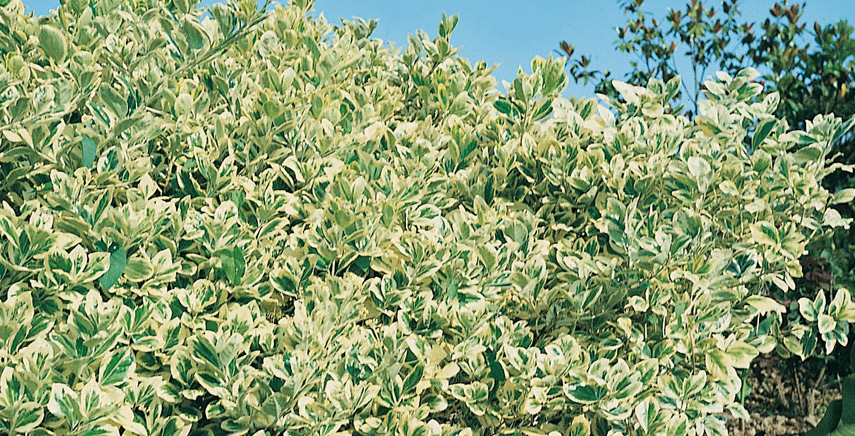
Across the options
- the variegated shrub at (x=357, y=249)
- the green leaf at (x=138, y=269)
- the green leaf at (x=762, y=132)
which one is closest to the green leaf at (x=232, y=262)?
the variegated shrub at (x=357, y=249)

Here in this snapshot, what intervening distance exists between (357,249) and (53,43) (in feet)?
3.78

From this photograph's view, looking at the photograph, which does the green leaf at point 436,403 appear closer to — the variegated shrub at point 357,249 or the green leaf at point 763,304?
the variegated shrub at point 357,249

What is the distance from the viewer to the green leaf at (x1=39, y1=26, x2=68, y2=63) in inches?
90.3

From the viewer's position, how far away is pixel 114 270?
6.24 feet

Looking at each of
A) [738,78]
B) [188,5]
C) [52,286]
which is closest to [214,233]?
[52,286]

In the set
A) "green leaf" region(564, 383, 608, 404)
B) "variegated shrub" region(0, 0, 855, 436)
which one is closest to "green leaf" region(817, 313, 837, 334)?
"variegated shrub" region(0, 0, 855, 436)

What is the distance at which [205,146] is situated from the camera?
2346 mm

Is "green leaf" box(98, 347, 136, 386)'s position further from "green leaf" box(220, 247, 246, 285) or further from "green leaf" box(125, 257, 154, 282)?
"green leaf" box(220, 247, 246, 285)

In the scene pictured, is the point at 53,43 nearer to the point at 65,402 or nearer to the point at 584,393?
the point at 65,402

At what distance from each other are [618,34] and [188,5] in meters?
5.91

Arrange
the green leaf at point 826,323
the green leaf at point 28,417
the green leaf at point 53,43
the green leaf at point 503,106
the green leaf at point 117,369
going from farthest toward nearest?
1. the green leaf at point 503,106
2. the green leaf at point 826,323
3. the green leaf at point 53,43
4. the green leaf at point 117,369
5. the green leaf at point 28,417

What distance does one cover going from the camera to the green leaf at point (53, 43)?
2293mm

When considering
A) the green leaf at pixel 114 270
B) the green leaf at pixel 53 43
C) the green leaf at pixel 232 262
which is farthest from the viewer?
the green leaf at pixel 53 43

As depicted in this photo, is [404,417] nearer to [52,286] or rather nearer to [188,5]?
[52,286]
